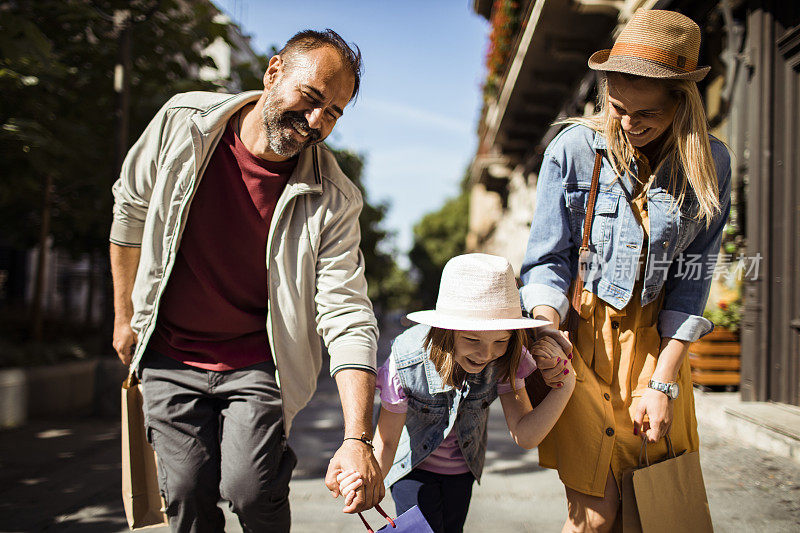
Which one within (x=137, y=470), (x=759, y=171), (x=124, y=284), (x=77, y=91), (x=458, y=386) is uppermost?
(x=77, y=91)

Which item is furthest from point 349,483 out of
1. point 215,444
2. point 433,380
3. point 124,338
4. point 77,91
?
point 77,91

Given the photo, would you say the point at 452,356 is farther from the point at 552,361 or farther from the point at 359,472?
the point at 359,472

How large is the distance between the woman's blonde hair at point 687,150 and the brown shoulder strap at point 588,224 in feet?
0.20

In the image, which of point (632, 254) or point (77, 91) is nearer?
point (632, 254)

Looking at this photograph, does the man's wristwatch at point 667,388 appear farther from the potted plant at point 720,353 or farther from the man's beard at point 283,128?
the potted plant at point 720,353

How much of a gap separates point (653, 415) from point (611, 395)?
16 centimetres

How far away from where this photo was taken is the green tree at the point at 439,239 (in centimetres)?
4703

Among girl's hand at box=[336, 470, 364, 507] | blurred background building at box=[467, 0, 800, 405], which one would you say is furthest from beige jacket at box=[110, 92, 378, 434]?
blurred background building at box=[467, 0, 800, 405]

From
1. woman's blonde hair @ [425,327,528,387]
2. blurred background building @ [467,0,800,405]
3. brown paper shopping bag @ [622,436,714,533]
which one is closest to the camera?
brown paper shopping bag @ [622,436,714,533]

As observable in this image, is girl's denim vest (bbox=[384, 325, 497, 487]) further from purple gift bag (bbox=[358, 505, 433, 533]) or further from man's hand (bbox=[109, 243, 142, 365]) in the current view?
man's hand (bbox=[109, 243, 142, 365])

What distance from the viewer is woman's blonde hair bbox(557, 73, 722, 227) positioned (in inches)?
84.2

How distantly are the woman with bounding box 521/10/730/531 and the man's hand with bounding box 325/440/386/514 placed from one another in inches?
26.1

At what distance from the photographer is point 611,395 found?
2.27 metres

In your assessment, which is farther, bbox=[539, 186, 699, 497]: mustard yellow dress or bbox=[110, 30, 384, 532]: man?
bbox=[110, 30, 384, 532]: man
